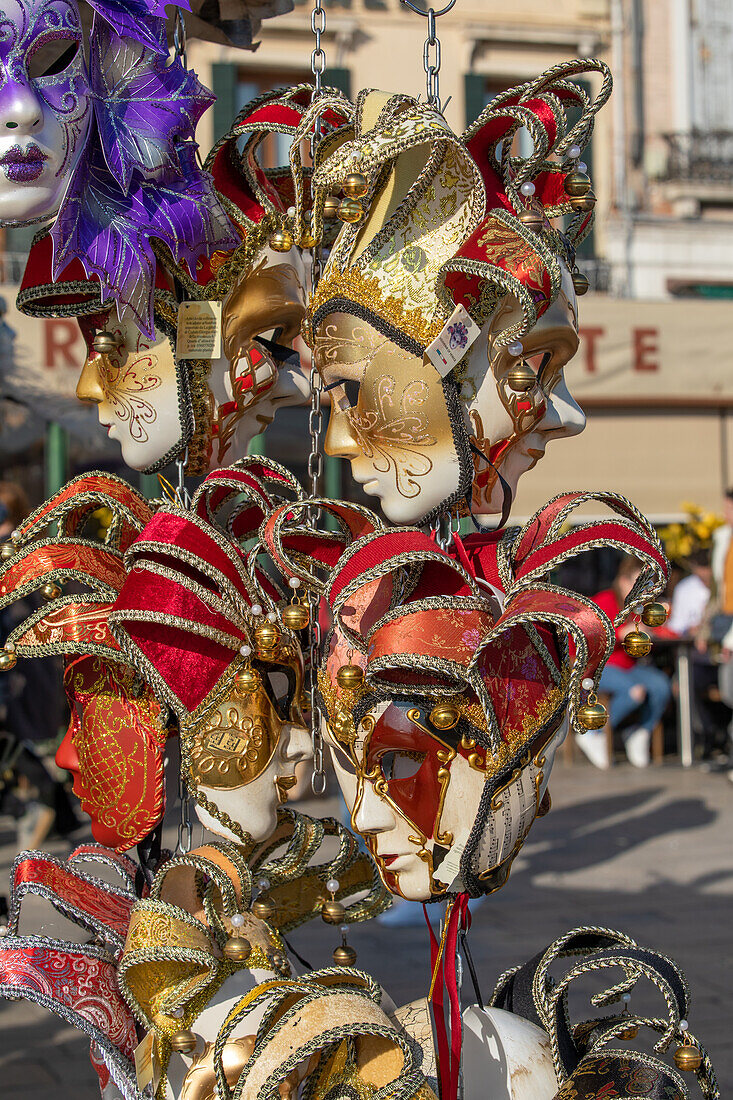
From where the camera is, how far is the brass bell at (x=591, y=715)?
1334 mm

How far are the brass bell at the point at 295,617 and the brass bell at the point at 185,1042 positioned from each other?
1.73 ft

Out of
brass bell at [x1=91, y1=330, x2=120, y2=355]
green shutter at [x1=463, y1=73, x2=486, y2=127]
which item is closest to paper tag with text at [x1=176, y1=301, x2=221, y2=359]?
brass bell at [x1=91, y1=330, x2=120, y2=355]

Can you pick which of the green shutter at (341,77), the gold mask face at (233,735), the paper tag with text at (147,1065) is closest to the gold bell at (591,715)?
the gold mask face at (233,735)

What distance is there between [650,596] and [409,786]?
1.16 ft

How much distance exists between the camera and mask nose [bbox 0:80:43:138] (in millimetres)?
1531

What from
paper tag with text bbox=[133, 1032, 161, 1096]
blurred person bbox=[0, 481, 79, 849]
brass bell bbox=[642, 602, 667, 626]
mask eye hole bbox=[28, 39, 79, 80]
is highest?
mask eye hole bbox=[28, 39, 79, 80]

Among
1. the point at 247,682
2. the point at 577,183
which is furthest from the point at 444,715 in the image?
the point at 577,183

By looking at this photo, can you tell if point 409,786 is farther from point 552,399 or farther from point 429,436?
point 552,399

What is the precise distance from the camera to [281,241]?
1.73 metres

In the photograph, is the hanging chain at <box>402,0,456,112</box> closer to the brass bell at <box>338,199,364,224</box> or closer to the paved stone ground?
the brass bell at <box>338,199,364,224</box>

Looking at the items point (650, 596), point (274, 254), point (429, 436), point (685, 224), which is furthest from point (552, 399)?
point (685, 224)

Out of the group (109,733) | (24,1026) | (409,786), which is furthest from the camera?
(24,1026)

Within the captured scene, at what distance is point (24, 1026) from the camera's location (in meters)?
3.02

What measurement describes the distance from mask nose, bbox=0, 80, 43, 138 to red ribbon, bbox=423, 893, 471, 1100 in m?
1.09
